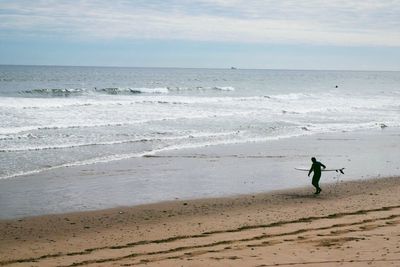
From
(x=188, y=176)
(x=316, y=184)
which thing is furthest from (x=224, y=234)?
(x=188, y=176)

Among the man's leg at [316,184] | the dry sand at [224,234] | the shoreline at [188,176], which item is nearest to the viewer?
the dry sand at [224,234]

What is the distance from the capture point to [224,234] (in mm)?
10992

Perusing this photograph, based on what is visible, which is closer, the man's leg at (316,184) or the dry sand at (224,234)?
the dry sand at (224,234)

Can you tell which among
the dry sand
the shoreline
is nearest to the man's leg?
the dry sand

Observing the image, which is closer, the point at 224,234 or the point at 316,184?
the point at 224,234

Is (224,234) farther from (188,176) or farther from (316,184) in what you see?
(188,176)

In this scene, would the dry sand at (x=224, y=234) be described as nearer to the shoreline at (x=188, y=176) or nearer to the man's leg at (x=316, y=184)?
the man's leg at (x=316, y=184)

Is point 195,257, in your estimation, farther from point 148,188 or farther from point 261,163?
point 261,163

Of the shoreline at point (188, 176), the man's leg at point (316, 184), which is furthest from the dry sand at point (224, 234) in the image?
the shoreline at point (188, 176)

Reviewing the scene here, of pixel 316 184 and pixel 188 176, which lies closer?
pixel 316 184

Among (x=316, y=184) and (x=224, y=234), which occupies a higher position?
(x=316, y=184)

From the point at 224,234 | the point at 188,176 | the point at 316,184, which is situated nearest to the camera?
the point at 224,234

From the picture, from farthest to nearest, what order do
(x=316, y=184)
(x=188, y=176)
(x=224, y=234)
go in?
(x=188, y=176), (x=316, y=184), (x=224, y=234)

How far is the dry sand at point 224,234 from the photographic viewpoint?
903 cm
